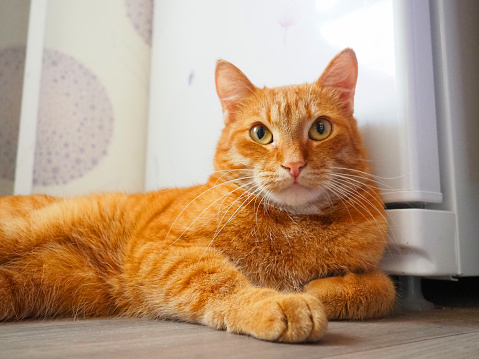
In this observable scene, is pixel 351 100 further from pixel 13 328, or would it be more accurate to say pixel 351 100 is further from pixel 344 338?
pixel 13 328

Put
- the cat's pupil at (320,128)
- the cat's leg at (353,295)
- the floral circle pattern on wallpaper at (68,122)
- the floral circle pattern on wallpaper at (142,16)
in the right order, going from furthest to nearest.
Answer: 1. the floral circle pattern on wallpaper at (142,16)
2. the floral circle pattern on wallpaper at (68,122)
3. the cat's pupil at (320,128)
4. the cat's leg at (353,295)

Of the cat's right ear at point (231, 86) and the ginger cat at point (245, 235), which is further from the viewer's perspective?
the cat's right ear at point (231, 86)

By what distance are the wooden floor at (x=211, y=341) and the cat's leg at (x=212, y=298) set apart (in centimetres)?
3

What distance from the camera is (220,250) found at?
1.27m

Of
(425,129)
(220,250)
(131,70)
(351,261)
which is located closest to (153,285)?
(220,250)

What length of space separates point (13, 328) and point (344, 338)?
2.84ft

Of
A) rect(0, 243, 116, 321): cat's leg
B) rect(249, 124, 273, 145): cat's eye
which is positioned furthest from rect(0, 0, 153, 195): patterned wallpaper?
rect(249, 124, 273, 145): cat's eye

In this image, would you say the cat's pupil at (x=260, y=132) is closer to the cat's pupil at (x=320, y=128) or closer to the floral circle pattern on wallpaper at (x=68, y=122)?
the cat's pupil at (x=320, y=128)

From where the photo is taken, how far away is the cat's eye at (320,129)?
1342 mm

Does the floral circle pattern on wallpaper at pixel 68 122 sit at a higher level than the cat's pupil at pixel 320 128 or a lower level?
higher

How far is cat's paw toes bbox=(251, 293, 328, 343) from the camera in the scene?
87 centimetres

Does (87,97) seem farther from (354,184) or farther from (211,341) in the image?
(211,341)

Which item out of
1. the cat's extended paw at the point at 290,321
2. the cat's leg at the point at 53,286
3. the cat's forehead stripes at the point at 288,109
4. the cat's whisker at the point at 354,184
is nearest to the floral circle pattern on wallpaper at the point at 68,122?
the cat's leg at the point at 53,286

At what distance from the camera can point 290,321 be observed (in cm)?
88
